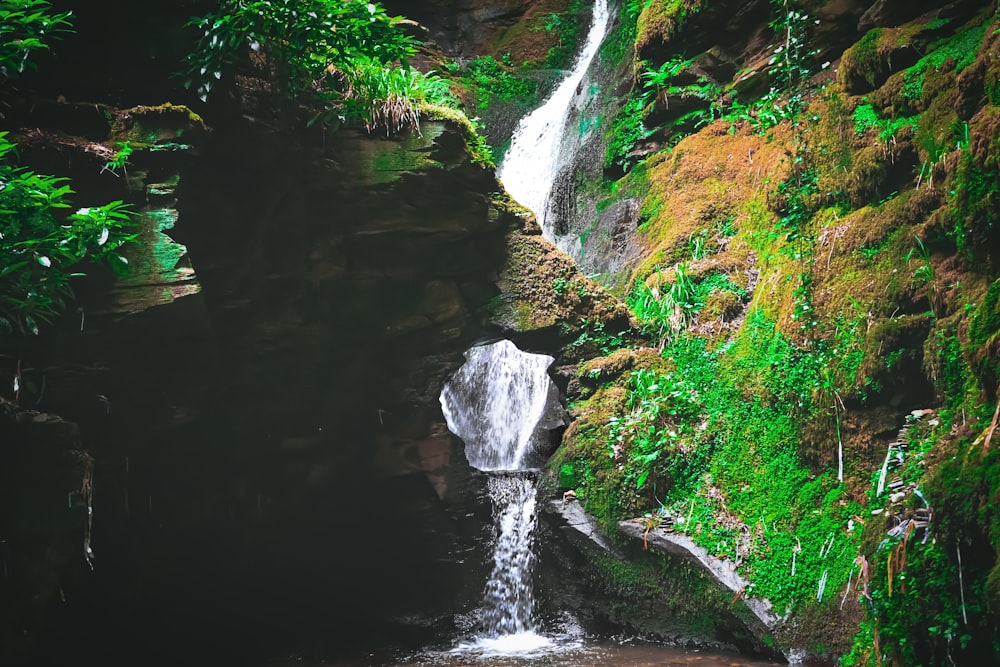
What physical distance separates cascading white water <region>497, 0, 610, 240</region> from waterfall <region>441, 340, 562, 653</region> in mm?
2468

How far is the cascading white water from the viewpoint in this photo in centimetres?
1161

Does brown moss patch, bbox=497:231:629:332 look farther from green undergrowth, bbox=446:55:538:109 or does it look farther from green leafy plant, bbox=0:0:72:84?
green undergrowth, bbox=446:55:538:109

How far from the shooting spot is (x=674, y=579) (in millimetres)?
6035

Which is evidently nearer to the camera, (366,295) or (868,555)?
(868,555)

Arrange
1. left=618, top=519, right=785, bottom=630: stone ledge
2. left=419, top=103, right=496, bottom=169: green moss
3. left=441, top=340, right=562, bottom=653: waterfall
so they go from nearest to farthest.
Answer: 1. left=618, top=519, right=785, bottom=630: stone ledge
2. left=419, top=103, right=496, bottom=169: green moss
3. left=441, top=340, right=562, bottom=653: waterfall

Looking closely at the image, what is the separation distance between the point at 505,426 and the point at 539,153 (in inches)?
214

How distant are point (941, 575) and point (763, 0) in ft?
24.9

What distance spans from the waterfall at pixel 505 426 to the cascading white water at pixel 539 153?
8.10 ft

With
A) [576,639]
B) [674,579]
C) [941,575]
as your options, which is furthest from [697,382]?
[941,575]

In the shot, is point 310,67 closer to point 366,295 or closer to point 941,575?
point 366,295

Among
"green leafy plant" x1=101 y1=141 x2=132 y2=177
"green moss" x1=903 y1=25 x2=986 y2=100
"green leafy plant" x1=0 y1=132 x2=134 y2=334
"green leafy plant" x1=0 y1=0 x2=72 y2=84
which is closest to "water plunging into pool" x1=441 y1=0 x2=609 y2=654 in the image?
"green leafy plant" x1=0 y1=132 x2=134 y2=334

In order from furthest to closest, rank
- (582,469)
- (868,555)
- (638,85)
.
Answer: (638,85), (582,469), (868,555)

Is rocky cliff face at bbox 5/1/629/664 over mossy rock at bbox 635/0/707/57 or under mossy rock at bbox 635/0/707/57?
under

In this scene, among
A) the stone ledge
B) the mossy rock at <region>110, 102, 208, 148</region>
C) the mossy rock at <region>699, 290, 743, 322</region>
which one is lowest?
the stone ledge
